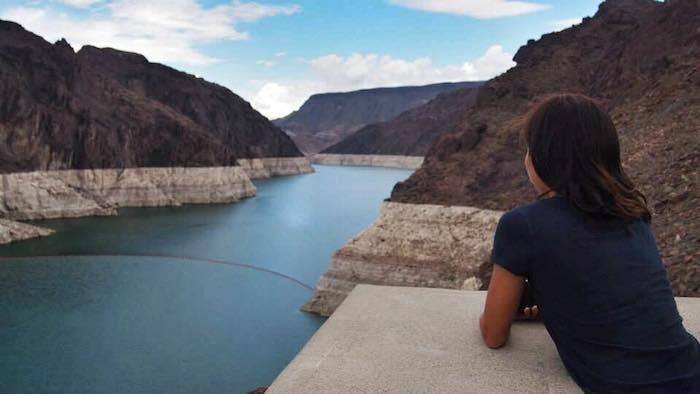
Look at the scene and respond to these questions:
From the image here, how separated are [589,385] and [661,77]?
84.8 ft

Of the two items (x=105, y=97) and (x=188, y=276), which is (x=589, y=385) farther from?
(x=105, y=97)

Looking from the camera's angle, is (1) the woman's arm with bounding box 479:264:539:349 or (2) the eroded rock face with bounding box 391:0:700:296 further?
(2) the eroded rock face with bounding box 391:0:700:296

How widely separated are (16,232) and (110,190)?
2514 cm

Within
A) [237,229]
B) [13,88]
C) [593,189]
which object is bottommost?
[237,229]

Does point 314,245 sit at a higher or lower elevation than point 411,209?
lower

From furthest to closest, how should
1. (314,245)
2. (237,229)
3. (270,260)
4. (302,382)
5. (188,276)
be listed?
(237,229) → (314,245) → (270,260) → (188,276) → (302,382)

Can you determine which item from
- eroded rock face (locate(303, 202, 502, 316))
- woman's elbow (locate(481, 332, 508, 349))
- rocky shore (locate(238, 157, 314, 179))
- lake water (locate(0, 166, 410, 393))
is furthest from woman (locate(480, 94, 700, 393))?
rocky shore (locate(238, 157, 314, 179))

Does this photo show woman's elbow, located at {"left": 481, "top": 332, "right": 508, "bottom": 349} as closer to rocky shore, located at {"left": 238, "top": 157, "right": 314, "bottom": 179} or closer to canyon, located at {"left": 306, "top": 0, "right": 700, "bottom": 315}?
canyon, located at {"left": 306, "top": 0, "right": 700, "bottom": 315}

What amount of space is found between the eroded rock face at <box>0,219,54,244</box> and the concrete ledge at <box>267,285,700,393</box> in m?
46.0

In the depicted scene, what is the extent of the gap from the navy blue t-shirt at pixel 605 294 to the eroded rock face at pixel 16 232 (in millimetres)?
47523

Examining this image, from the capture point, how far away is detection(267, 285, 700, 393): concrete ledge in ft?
10.8

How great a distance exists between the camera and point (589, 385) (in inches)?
118

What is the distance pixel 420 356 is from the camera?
3.69 metres

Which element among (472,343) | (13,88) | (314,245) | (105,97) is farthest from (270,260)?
(105,97)
